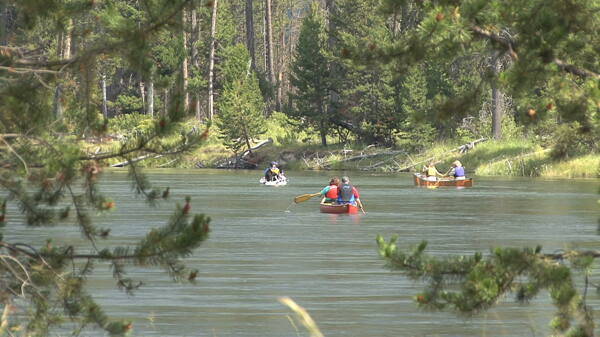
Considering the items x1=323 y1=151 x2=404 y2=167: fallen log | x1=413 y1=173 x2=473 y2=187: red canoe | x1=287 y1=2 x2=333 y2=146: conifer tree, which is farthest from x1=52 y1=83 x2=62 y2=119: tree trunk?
x1=287 y1=2 x2=333 y2=146: conifer tree

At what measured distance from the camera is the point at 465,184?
51.7 m

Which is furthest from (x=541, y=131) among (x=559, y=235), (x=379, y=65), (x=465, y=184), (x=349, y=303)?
(x=379, y=65)

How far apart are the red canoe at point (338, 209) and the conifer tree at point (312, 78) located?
119 ft

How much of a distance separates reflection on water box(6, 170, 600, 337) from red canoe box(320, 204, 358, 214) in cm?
22

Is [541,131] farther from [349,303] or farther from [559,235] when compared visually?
[349,303]

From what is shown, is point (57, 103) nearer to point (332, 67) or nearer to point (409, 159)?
point (409, 159)

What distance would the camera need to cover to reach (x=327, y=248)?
26828 millimetres

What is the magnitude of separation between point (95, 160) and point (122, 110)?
7715 cm

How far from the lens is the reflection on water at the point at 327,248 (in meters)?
16.7

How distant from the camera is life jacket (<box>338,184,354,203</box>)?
118 ft

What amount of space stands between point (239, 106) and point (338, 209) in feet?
122

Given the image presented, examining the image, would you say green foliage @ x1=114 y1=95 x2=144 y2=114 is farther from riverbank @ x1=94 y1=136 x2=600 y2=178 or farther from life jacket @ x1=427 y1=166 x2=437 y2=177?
life jacket @ x1=427 y1=166 x2=437 y2=177

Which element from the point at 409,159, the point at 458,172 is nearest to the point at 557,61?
the point at 458,172

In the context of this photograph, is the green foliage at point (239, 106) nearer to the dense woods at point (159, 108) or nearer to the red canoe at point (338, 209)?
the red canoe at point (338, 209)
